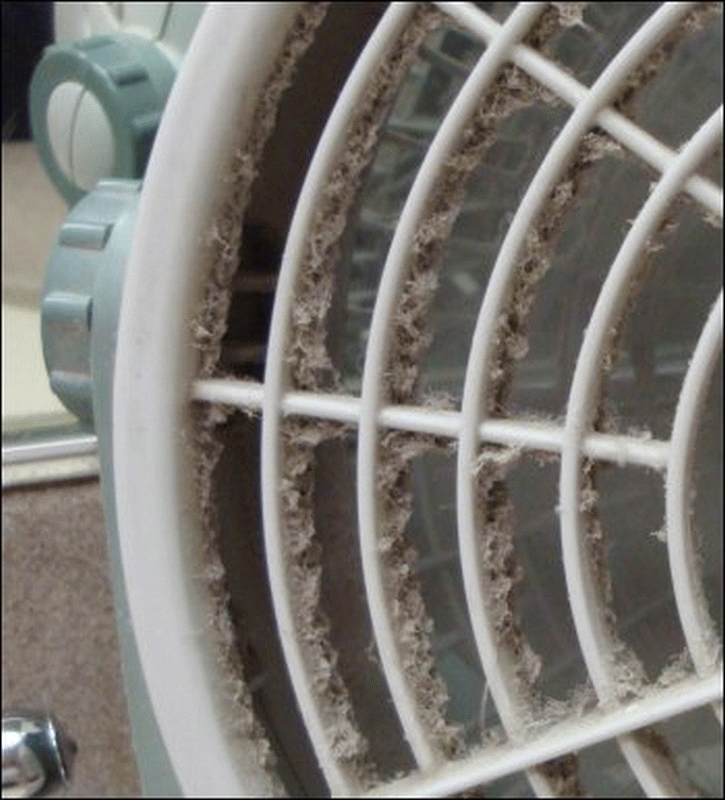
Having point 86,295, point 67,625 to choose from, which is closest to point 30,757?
point 86,295

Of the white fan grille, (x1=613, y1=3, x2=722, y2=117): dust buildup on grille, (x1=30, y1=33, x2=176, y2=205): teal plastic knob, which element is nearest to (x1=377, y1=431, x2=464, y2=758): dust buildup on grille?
the white fan grille

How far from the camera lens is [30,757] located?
0.58 metres

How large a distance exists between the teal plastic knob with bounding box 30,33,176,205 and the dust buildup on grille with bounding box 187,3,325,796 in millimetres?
315

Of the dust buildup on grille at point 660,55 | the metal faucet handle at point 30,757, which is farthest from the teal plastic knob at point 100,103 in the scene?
the dust buildup on grille at point 660,55

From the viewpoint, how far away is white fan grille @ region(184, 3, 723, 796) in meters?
0.39

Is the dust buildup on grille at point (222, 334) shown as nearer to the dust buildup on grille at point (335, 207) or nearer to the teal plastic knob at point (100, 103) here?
the dust buildup on grille at point (335, 207)

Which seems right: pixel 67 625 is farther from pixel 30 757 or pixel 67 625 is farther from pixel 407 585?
pixel 407 585

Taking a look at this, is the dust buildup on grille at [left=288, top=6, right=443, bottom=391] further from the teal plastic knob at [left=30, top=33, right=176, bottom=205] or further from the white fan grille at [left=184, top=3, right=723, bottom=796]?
the teal plastic knob at [left=30, top=33, right=176, bottom=205]

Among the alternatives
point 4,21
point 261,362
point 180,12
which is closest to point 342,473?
point 261,362

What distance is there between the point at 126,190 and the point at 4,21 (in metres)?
0.37

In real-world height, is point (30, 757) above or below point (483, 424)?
below

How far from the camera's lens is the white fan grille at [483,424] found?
39cm

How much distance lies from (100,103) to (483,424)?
0.42 m

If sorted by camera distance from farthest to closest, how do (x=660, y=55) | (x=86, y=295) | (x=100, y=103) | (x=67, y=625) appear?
(x=67, y=625)
(x=100, y=103)
(x=86, y=295)
(x=660, y=55)
